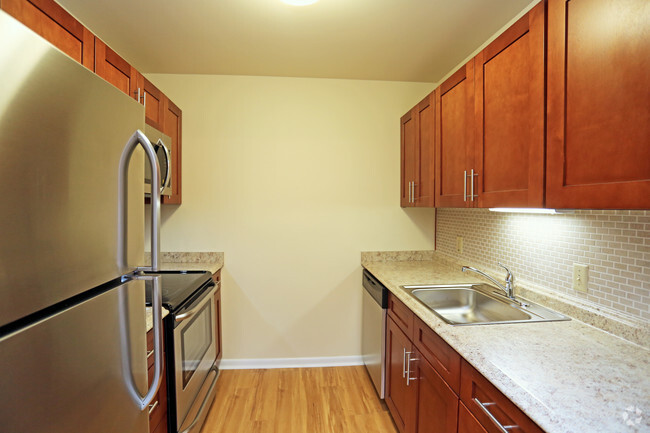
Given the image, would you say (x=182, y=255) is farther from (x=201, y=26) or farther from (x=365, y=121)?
(x=365, y=121)

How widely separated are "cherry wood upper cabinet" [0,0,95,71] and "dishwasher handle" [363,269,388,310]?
2031mm

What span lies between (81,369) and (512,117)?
1653mm

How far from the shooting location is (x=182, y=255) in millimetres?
2723

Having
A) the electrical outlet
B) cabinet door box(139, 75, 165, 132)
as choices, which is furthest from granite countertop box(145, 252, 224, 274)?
the electrical outlet

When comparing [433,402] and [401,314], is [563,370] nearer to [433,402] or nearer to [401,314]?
[433,402]

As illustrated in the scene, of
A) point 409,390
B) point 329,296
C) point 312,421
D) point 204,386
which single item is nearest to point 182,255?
point 204,386

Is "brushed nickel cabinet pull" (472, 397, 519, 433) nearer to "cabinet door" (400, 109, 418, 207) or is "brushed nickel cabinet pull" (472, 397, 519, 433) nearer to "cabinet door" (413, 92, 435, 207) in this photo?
"cabinet door" (413, 92, 435, 207)

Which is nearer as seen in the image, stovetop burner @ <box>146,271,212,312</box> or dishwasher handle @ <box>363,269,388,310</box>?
stovetop burner @ <box>146,271,212,312</box>

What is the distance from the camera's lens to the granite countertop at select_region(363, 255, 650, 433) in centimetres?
75

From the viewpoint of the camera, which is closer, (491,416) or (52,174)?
(52,174)

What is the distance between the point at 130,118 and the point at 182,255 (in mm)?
2121

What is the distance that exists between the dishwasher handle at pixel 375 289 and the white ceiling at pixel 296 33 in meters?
1.67

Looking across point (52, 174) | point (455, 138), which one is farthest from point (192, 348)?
point (455, 138)

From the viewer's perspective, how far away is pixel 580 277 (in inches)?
55.0
